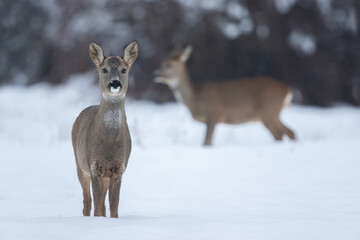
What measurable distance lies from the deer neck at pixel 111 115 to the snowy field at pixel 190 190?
70 centimetres

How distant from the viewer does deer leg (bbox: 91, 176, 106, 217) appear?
4.61m

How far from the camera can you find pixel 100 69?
16.2 ft

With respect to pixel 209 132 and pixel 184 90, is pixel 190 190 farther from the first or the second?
pixel 184 90

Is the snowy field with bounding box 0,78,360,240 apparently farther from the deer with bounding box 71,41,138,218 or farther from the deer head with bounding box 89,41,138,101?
the deer head with bounding box 89,41,138,101

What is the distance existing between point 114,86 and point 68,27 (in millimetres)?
13269

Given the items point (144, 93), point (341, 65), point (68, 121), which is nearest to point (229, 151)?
point (68, 121)

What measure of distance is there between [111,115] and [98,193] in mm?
596

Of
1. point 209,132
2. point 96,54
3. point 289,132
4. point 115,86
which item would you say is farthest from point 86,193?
point 289,132

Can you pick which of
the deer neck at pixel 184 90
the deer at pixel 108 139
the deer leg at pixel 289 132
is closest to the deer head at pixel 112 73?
the deer at pixel 108 139

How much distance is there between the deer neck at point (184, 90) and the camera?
1066 centimetres

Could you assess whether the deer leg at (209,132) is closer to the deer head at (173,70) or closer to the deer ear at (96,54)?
the deer head at (173,70)

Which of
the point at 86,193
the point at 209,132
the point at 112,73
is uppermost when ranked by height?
the point at 112,73

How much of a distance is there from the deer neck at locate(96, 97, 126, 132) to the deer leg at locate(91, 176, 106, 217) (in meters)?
0.40

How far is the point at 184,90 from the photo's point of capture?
10781 mm
